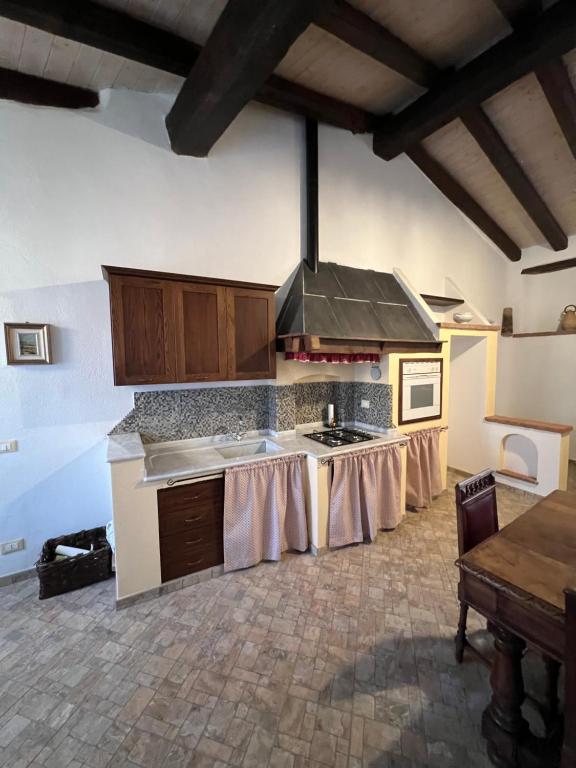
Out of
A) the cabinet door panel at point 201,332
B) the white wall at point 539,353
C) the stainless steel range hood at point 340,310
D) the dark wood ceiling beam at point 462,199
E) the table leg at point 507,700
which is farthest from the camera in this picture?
the white wall at point 539,353

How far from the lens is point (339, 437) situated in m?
3.04

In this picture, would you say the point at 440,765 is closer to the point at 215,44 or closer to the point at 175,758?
the point at 175,758

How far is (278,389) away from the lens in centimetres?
310

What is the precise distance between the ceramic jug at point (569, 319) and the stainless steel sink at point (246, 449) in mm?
4706

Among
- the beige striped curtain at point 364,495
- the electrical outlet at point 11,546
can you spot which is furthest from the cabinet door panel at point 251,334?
the electrical outlet at point 11,546

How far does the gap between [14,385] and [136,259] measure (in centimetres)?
126

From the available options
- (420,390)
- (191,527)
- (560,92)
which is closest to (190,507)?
(191,527)

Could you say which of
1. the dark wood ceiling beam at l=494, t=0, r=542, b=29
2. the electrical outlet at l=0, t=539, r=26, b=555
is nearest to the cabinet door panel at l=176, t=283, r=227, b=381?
the electrical outlet at l=0, t=539, r=26, b=555

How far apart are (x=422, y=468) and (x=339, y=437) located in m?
1.06

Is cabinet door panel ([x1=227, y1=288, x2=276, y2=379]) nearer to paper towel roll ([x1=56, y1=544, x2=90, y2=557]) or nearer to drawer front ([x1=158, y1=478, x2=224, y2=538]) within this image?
drawer front ([x1=158, y1=478, x2=224, y2=538])

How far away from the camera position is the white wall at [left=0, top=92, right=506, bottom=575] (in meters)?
2.26

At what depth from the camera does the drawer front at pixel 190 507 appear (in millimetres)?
2232

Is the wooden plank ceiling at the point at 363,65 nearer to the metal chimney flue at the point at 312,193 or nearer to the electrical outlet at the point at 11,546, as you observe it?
the metal chimney flue at the point at 312,193

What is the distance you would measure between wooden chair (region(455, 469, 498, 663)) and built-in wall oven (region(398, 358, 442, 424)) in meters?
1.49
